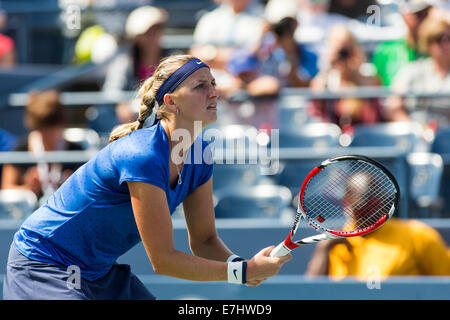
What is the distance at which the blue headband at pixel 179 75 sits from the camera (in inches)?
96.0

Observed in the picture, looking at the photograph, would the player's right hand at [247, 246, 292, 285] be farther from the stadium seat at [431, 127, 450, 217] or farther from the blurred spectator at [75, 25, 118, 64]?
the blurred spectator at [75, 25, 118, 64]

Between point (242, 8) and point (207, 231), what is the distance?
11.7 feet

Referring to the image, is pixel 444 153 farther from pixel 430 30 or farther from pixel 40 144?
pixel 40 144

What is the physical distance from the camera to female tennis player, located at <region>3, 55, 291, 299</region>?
91.0 inches

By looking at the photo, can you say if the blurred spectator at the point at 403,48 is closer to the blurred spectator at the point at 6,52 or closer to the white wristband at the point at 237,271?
the white wristband at the point at 237,271

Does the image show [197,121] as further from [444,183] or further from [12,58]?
[12,58]

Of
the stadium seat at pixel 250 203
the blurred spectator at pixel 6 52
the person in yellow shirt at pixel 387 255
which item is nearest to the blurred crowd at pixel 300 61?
the stadium seat at pixel 250 203

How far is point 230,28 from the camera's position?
5.80 m

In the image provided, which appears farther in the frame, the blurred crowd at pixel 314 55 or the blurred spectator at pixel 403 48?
the blurred spectator at pixel 403 48

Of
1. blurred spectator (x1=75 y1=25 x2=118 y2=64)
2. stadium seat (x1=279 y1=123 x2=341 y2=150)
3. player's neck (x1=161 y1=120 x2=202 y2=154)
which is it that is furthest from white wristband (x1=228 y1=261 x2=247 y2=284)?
blurred spectator (x1=75 y1=25 x2=118 y2=64)

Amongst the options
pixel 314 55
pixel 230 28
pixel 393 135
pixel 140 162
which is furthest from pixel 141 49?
pixel 140 162

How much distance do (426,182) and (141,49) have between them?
2.31 meters

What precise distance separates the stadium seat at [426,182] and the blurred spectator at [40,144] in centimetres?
212

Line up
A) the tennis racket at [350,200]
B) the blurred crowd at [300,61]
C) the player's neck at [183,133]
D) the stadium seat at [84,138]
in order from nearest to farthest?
the player's neck at [183,133]
the tennis racket at [350,200]
the blurred crowd at [300,61]
the stadium seat at [84,138]
